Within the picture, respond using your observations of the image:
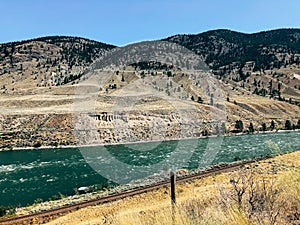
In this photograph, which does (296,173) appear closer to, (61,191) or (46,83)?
(61,191)

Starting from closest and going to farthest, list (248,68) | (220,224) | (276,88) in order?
(220,224), (276,88), (248,68)

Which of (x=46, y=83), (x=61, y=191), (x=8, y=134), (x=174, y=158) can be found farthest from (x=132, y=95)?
(x=61, y=191)

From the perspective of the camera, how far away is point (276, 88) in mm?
165000

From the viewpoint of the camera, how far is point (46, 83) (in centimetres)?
14225

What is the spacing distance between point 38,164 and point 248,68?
16547cm

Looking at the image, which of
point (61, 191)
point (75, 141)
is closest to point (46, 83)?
point (75, 141)

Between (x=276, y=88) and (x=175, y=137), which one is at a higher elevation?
(x=276, y=88)

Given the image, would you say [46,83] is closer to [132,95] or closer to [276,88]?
[132,95]

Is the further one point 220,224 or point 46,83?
point 46,83

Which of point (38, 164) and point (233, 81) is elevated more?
point (233, 81)

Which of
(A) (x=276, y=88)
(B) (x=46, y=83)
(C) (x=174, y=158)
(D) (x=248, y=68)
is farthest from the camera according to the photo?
(D) (x=248, y=68)

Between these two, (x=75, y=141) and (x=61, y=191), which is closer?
(x=61, y=191)

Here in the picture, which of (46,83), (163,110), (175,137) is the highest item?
(46,83)

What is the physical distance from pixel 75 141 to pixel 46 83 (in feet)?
233
